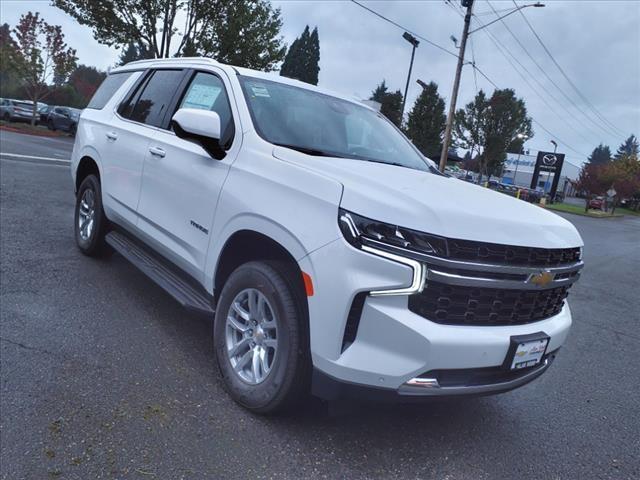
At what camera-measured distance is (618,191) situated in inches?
1689

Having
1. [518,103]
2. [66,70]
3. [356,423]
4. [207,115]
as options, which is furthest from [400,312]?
[518,103]

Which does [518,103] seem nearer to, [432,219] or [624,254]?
[624,254]

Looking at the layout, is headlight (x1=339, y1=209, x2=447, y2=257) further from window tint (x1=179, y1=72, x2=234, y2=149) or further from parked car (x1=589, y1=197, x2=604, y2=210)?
parked car (x1=589, y1=197, x2=604, y2=210)

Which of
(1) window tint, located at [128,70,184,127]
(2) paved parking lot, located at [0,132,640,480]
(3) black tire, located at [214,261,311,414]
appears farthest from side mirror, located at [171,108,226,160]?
A: (2) paved parking lot, located at [0,132,640,480]

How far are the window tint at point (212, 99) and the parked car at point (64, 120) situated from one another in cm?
2832

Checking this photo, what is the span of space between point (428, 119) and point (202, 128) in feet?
157

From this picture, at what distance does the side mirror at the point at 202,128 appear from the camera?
9.71 ft

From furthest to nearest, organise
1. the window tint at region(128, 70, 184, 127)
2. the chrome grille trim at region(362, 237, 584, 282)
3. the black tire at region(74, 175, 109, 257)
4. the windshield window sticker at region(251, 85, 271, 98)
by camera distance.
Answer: the black tire at region(74, 175, 109, 257)
the window tint at region(128, 70, 184, 127)
the windshield window sticker at region(251, 85, 271, 98)
the chrome grille trim at region(362, 237, 584, 282)

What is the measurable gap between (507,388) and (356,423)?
0.85 metres

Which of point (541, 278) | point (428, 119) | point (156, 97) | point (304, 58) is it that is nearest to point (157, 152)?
point (156, 97)

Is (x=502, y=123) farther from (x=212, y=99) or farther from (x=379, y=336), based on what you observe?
(x=379, y=336)

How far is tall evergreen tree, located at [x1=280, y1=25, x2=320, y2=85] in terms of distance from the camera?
183ft

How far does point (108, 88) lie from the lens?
5273 mm

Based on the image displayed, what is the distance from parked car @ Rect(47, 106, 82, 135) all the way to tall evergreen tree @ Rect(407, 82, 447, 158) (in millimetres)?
29453
